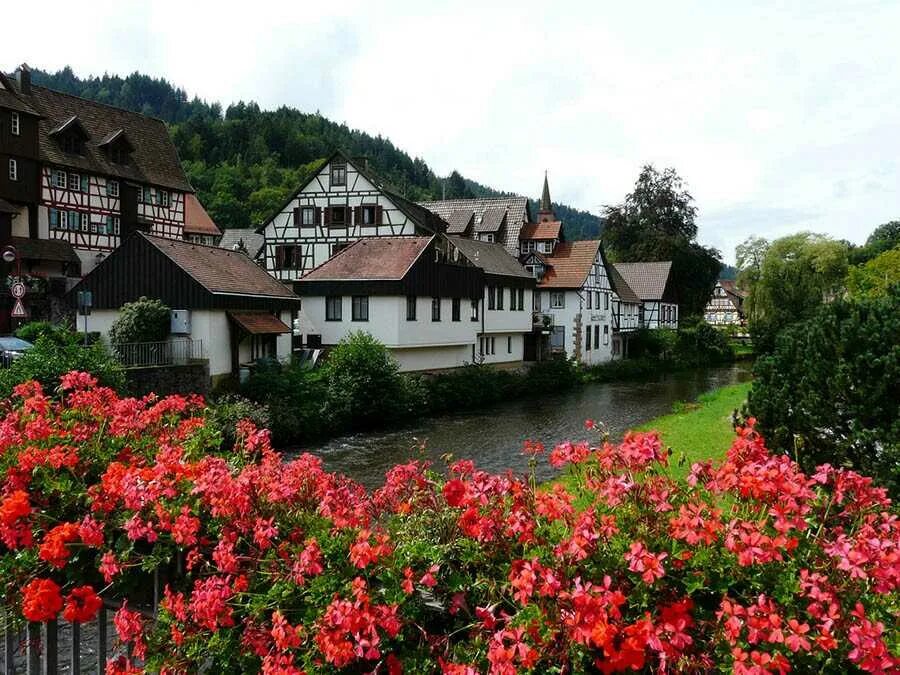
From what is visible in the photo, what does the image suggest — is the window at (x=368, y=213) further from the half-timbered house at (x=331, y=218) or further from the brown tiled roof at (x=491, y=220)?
the brown tiled roof at (x=491, y=220)

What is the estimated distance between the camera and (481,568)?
129 inches

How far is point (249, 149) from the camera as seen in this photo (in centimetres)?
11825

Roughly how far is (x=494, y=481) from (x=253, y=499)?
1203mm

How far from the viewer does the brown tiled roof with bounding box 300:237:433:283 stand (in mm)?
33281

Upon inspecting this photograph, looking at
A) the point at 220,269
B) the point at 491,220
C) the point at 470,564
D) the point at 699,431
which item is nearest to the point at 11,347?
the point at 220,269

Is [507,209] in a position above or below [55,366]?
above

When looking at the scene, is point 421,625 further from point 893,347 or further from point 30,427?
point 893,347

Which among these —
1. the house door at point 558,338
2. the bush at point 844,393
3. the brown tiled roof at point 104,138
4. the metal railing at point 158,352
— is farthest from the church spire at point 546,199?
the bush at point 844,393

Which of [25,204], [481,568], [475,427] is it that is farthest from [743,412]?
[25,204]

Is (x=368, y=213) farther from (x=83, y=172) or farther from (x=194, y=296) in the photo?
(x=194, y=296)

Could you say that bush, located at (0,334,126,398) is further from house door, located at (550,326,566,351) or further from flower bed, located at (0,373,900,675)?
house door, located at (550,326,566,351)

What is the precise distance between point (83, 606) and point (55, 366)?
17277 millimetres

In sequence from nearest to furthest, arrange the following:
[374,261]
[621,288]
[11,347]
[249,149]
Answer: [11,347]
[374,261]
[621,288]
[249,149]

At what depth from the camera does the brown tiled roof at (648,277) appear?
64.6m
